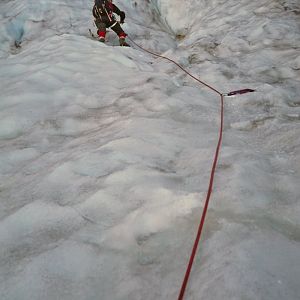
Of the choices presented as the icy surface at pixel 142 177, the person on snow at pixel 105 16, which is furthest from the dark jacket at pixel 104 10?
the icy surface at pixel 142 177

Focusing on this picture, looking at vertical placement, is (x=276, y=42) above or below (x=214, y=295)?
below

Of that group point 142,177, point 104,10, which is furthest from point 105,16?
point 142,177

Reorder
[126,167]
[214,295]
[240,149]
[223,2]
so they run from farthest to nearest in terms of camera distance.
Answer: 1. [223,2]
2. [240,149]
3. [126,167]
4. [214,295]

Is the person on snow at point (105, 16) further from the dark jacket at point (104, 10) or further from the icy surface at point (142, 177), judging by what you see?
the icy surface at point (142, 177)

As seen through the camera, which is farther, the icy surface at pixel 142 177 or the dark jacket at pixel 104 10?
the dark jacket at pixel 104 10

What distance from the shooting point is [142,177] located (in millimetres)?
2582

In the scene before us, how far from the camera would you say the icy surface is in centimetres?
179

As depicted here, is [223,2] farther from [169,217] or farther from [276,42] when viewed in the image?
[169,217]

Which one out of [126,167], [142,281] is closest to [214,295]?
[142,281]

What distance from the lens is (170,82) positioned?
183 inches

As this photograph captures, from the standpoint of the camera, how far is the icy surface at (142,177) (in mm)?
1790

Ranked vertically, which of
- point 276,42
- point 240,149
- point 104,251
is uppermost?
point 104,251

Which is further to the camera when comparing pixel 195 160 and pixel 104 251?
pixel 195 160

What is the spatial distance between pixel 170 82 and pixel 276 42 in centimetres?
264
